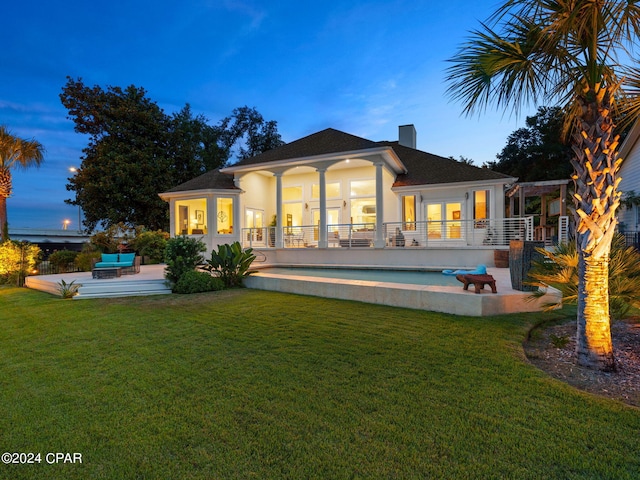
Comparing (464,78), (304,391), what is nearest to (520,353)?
(304,391)

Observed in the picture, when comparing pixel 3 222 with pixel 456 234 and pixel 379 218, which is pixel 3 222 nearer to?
pixel 379 218

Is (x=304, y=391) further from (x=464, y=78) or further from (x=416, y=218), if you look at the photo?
(x=416, y=218)

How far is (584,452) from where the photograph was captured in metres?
2.29

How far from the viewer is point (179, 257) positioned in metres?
10.0

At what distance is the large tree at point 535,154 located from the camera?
30141 millimetres

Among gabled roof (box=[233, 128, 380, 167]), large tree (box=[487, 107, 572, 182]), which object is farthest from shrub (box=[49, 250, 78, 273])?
large tree (box=[487, 107, 572, 182])

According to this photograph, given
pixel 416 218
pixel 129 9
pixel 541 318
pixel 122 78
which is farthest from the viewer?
pixel 122 78

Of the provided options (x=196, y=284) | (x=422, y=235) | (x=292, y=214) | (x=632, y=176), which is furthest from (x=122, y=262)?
(x=632, y=176)

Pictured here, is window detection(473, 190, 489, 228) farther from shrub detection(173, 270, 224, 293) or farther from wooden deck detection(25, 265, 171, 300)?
wooden deck detection(25, 265, 171, 300)

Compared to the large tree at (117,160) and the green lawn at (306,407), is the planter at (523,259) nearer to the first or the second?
the green lawn at (306,407)

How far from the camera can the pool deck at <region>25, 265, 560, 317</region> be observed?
6051 mm

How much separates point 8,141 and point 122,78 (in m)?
64.2

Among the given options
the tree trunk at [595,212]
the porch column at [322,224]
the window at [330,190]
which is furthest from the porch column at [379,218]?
the tree trunk at [595,212]

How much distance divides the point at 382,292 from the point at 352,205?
34.4ft
